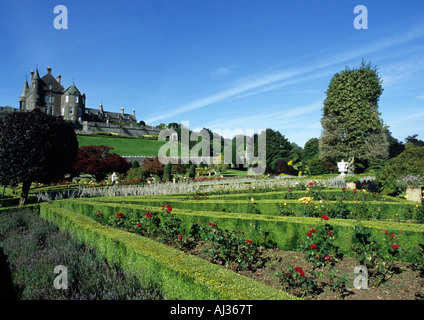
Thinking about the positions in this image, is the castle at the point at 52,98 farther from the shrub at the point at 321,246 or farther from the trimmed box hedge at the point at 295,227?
the shrub at the point at 321,246

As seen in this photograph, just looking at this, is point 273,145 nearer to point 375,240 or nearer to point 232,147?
point 232,147

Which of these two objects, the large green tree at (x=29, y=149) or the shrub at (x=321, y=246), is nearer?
the shrub at (x=321, y=246)

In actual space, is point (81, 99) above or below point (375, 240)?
above

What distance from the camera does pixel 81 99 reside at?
227 feet

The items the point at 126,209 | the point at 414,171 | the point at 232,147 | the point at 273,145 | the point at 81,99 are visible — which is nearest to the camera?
the point at 126,209

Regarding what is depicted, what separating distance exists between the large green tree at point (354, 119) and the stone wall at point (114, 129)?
5893 centimetres

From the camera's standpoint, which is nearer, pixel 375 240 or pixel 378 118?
pixel 375 240

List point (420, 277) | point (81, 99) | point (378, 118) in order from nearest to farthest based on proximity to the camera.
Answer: point (420, 277), point (378, 118), point (81, 99)

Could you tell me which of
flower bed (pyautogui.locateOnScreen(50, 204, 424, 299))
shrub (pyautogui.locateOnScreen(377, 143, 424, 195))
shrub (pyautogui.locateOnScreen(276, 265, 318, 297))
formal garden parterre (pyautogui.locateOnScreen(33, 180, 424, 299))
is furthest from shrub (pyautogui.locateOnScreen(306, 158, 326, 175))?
shrub (pyautogui.locateOnScreen(276, 265, 318, 297))

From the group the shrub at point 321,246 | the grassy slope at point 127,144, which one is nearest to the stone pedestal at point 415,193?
the shrub at point 321,246

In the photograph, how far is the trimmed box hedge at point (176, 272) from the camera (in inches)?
106

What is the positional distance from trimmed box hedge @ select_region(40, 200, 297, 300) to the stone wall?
66028mm

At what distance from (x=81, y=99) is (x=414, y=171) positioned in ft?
252
